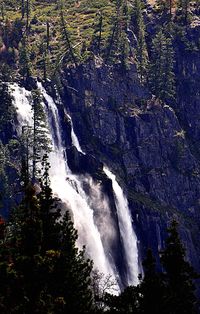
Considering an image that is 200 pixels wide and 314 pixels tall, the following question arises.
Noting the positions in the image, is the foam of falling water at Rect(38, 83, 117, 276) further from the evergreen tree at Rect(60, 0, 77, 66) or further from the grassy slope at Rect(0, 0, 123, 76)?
the grassy slope at Rect(0, 0, 123, 76)

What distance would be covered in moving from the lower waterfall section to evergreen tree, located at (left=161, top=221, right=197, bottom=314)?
6250 cm

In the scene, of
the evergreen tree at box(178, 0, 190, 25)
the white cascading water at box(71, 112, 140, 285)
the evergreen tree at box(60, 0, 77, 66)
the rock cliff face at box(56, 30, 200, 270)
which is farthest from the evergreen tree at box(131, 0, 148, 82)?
the white cascading water at box(71, 112, 140, 285)

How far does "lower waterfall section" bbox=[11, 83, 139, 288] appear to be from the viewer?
94062 millimetres

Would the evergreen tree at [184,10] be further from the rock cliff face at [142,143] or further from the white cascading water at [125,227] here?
the white cascading water at [125,227]

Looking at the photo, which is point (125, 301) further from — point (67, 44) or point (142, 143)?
point (67, 44)

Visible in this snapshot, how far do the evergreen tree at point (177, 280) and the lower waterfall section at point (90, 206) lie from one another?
6250cm

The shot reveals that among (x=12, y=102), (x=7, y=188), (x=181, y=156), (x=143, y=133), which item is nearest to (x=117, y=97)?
(x=143, y=133)

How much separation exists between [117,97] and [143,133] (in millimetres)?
8553

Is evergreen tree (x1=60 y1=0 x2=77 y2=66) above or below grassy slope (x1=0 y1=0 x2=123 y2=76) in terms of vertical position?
below

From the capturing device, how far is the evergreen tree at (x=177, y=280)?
28.5m

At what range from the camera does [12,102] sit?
336 feet

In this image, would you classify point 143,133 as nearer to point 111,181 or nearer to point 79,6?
point 111,181

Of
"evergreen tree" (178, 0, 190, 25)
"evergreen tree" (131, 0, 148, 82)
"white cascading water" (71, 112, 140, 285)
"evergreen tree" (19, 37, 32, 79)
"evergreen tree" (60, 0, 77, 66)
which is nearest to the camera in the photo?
"white cascading water" (71, 112, 140, 285)

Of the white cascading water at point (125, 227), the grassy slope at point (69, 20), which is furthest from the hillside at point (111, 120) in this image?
the grassy slope at point (69, 20)
